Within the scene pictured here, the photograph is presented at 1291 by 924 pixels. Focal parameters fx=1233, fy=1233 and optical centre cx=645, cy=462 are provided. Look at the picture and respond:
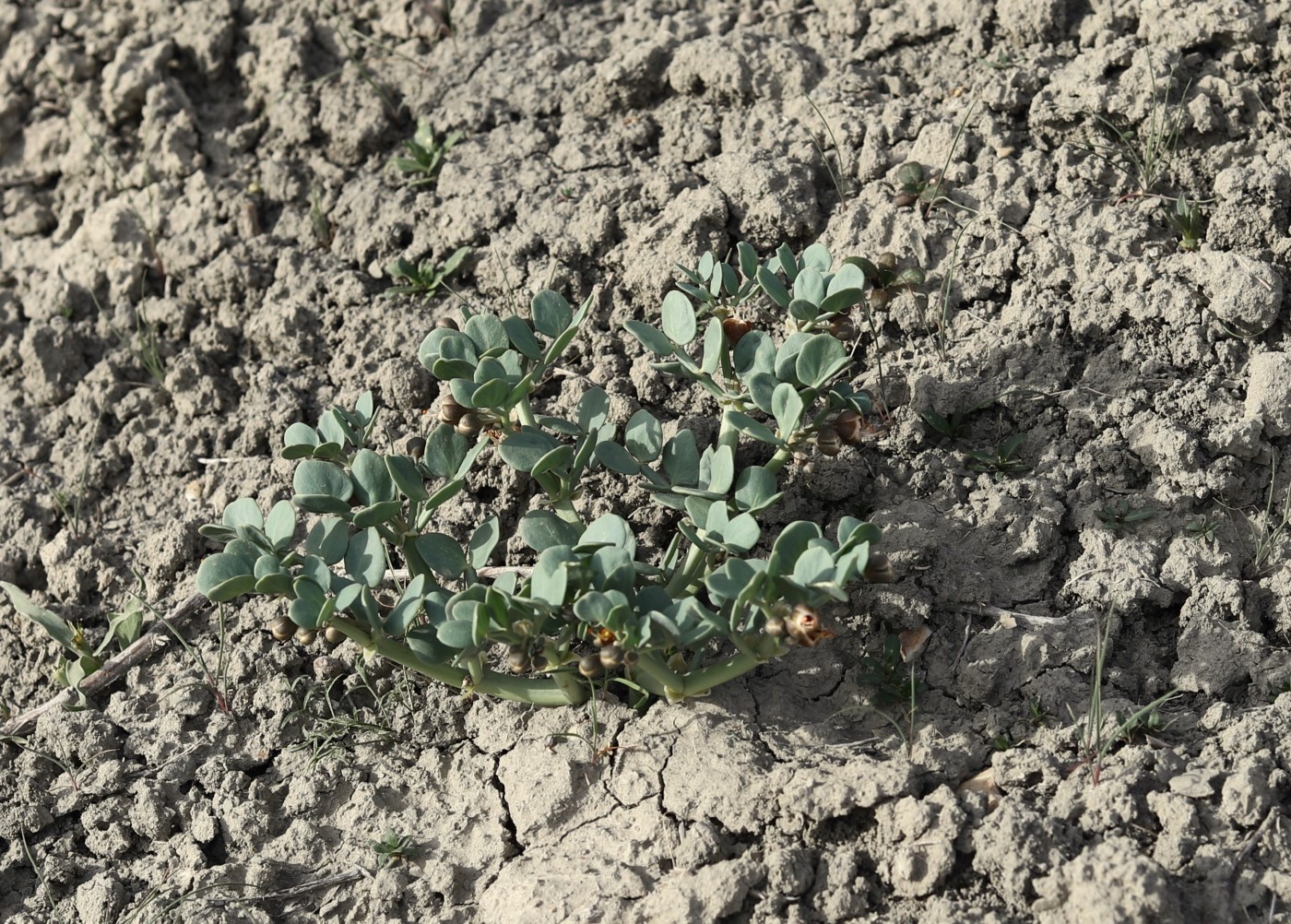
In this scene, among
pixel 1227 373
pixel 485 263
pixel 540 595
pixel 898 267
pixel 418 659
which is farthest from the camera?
pixel 485 263

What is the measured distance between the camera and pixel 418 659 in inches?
105

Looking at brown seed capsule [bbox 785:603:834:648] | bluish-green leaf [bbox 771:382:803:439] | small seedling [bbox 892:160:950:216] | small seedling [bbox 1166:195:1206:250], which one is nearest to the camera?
brown seed capsule [bbox 785:603:834:648]

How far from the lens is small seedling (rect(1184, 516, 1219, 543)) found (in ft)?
9.57

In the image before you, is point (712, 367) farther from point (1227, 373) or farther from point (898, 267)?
point (1227, 373)

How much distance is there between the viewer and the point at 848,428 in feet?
9.27

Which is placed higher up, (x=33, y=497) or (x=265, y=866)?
(x=33, y=497)

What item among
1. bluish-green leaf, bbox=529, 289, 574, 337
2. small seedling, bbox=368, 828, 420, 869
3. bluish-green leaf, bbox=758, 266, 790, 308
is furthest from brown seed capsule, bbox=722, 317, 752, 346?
small seedling, bbox=368, 828, 420, 869

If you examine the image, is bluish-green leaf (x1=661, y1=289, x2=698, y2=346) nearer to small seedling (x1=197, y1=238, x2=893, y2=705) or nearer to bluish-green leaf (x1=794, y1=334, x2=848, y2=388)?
small seedling (x1=197, y1=238, x2=893, y2=705)

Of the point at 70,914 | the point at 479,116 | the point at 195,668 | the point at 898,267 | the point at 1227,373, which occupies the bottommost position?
the point at 70,914

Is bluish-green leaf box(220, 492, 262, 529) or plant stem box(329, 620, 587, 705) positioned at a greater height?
bluish-green leaf box(220, 492, 262, 529)

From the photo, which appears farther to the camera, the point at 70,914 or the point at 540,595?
the point at 70,914

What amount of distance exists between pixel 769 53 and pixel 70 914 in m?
3.11

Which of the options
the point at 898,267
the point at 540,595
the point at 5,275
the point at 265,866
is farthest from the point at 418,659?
the point at 5,275

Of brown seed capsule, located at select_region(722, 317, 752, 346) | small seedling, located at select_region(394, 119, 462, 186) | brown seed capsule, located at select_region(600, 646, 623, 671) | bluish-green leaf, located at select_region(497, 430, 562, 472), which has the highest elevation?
small seedling, located at select_region(394, 119, 462, 186)
